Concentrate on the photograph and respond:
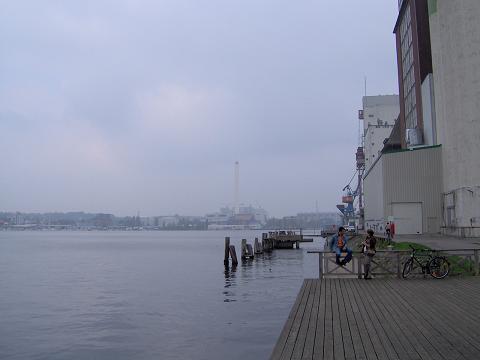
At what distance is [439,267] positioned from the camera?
65.2 ft

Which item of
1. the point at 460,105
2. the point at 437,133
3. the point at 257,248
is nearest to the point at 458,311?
the point at 460,105

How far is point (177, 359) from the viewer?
14.8 meters

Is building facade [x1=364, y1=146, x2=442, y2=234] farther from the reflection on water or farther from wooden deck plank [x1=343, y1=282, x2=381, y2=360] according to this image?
wooden deck plank [x1=343, y1=282, x2=381, y2=360]

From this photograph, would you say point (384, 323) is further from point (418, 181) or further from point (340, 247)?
point (418, 181)

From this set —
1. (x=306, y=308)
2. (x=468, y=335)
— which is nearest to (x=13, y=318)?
(x=306, y=308)

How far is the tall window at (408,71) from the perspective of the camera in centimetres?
6022

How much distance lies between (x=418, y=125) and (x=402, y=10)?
16.3 meters

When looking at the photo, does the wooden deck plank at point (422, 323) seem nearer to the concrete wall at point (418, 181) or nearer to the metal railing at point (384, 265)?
the metal railing at point (384, 265)

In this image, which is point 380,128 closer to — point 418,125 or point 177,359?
point 418,125

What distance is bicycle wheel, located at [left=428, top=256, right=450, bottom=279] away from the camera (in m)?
19.9

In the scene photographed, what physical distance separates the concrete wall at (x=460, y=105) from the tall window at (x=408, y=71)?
1131cm

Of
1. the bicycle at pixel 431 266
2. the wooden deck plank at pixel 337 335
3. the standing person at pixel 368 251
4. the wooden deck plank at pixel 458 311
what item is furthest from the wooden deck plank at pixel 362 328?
the bicycle at pixel 431 266

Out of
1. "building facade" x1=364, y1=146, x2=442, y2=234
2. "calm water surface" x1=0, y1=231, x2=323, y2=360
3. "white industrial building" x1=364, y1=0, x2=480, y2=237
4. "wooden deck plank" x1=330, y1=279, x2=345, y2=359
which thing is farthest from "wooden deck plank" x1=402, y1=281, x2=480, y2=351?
"building facade" x1=364, y1=146, x2=442, y2=234

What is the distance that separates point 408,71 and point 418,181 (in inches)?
764
